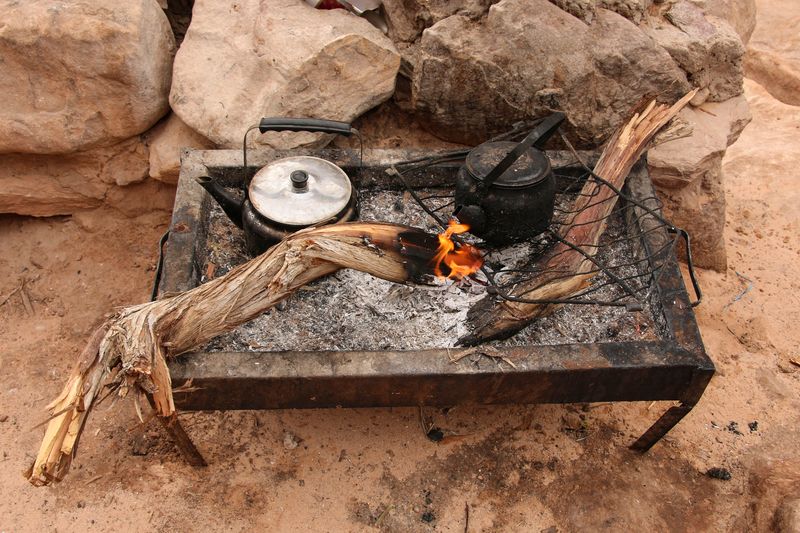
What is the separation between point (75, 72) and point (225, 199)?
1.60 m

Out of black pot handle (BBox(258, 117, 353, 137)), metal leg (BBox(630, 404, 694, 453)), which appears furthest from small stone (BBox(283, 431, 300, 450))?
metal leg (BBox(630, 404, 694, 453))

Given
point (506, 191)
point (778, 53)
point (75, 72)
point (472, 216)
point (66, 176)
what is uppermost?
point (506, 191)

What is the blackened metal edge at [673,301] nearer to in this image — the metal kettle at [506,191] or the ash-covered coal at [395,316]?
the ash-covered coal at [395,316]

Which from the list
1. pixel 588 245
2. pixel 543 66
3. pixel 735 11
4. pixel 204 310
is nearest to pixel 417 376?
pixel 204 310

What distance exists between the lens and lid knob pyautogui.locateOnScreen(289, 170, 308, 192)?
12.0 ft

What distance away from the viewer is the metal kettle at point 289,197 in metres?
3.65

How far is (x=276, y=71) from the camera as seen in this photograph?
15.0 ft

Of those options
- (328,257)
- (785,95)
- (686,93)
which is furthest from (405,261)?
(785,95)

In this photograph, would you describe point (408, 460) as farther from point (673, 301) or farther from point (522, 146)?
point (522, 146)

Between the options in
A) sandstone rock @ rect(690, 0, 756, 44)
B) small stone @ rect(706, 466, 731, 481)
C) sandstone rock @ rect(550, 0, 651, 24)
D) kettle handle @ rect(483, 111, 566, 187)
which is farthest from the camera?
sandstone rock @ rect(690, 0, 756, 44)

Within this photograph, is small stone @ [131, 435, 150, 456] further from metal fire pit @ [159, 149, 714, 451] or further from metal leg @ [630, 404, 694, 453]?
metal leg @ [630, 404, 694, 453]

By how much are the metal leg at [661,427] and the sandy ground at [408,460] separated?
4.7 inches

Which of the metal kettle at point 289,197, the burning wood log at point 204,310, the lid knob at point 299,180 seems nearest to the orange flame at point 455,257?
the burning wood log at point 204,310

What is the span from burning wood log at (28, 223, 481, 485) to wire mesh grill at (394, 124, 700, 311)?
30 centimetres
